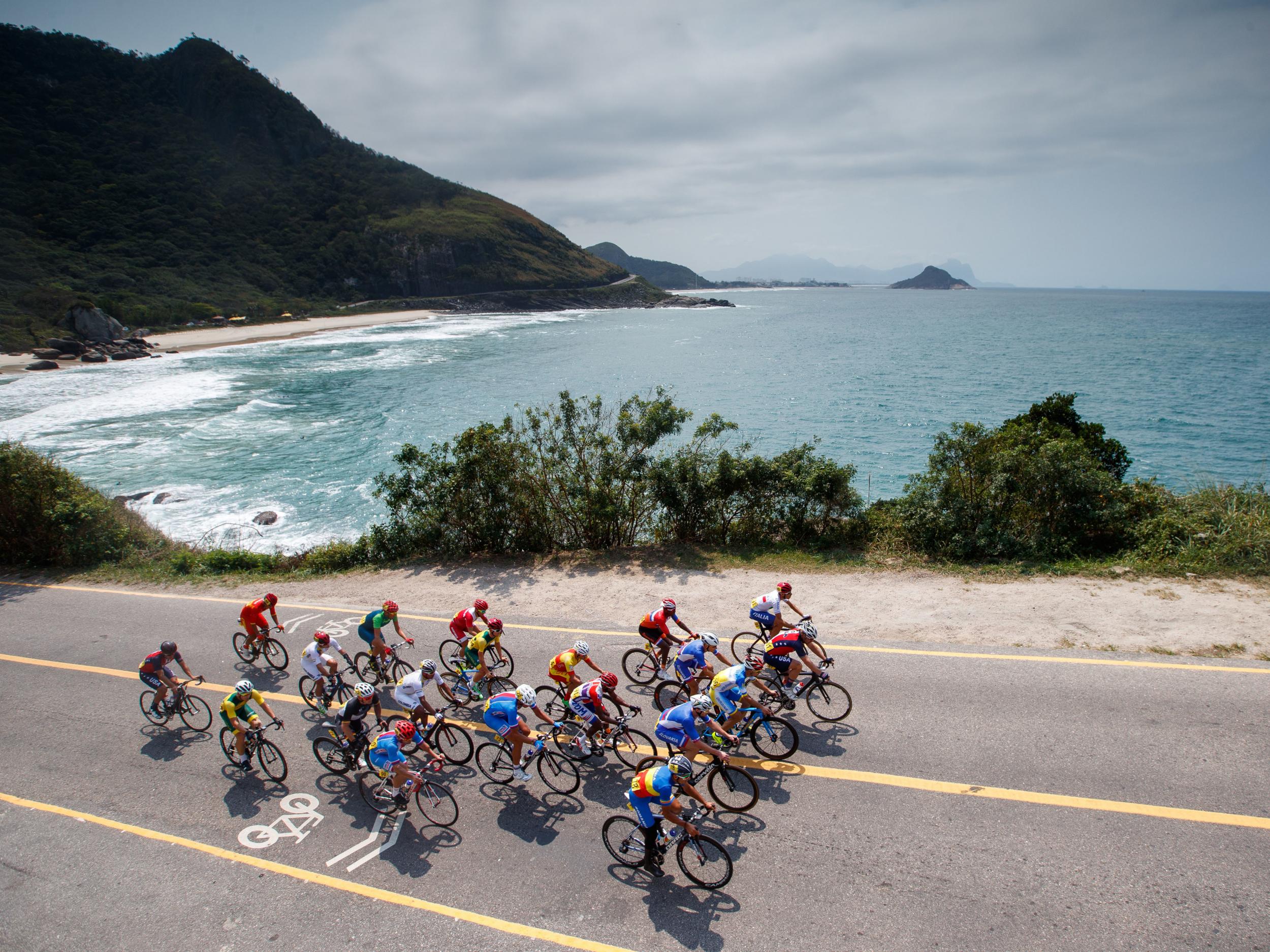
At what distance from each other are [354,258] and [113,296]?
5721 centimetres

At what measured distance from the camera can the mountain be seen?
97375 mm

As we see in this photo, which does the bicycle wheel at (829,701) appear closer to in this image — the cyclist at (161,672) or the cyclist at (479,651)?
the cyclist at (479,651)

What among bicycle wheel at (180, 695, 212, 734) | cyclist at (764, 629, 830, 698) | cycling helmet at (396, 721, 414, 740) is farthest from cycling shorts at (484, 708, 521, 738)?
bicycle wheel at (180, 695, 212, 734)

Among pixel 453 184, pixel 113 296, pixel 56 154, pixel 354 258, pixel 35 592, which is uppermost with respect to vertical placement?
pixel 453 184

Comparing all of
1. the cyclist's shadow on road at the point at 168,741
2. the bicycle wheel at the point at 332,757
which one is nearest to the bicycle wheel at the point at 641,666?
the bicycle wheel at the point at 332,757

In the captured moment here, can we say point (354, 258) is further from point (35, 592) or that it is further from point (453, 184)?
point (35, 592)

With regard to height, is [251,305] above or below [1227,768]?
above

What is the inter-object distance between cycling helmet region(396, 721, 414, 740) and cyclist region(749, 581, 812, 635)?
5.73 metres

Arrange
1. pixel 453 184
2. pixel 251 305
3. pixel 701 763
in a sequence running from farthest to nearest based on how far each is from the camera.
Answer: pixel 453 184 < pixel 251 305 < pixel 701 763

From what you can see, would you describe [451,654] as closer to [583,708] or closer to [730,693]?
[583,708]

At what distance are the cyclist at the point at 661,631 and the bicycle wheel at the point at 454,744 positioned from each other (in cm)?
327

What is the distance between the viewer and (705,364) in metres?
76.4

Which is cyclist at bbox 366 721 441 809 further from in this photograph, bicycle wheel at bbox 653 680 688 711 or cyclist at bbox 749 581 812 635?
cyclist at bbox 749 581 812 635

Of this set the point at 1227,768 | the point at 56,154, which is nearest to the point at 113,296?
the point at 56,154
